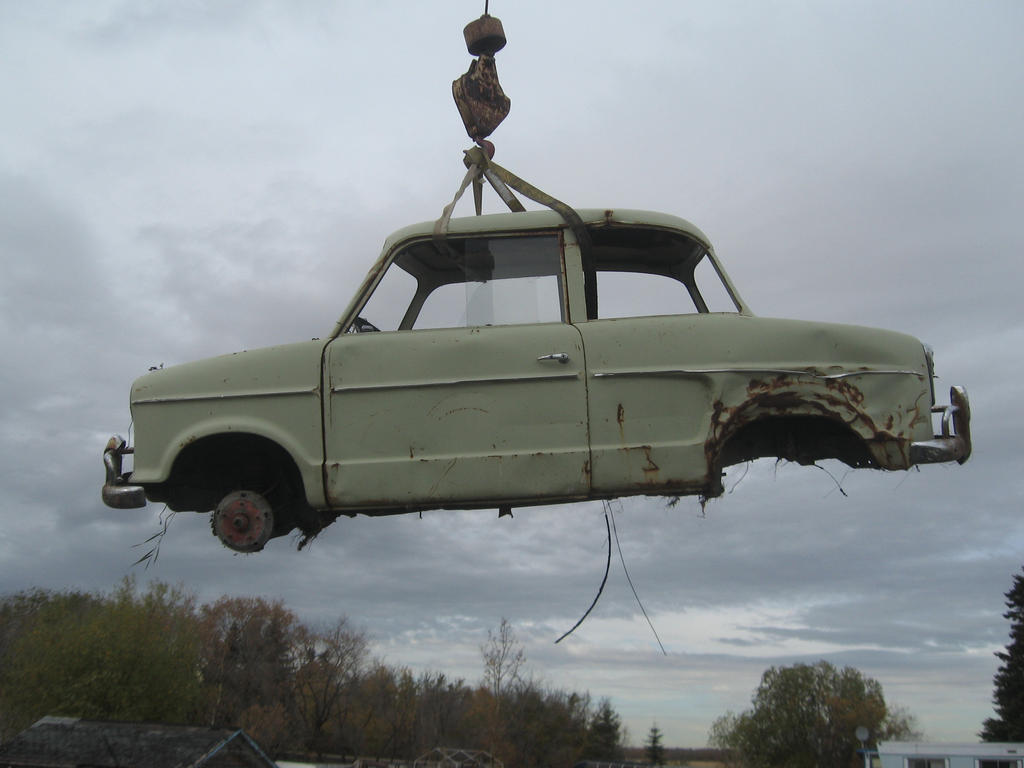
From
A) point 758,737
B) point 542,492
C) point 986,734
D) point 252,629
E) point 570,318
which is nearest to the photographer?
point 542,492

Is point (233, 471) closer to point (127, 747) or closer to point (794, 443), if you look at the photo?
point (794, 443)

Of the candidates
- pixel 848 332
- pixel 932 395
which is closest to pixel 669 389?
pixel 848 332

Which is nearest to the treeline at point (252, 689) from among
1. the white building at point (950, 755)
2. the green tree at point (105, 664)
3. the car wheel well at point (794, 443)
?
the green tree at point (105, 664)

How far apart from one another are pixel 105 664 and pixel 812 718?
40782mm

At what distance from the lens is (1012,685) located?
40094mm

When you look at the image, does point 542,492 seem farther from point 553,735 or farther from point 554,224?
point 553,735

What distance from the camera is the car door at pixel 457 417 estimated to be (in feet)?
13.6

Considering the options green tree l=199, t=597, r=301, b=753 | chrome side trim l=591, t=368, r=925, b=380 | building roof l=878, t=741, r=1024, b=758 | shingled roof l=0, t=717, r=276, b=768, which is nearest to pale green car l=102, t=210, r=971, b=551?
chrome side trim l=591, t=368, r=925, b=380

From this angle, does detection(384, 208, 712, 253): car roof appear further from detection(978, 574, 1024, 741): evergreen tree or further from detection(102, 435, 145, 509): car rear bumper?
detection(978, 574, 1024, 741): evergreen tree

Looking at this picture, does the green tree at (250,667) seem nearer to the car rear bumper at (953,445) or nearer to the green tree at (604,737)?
the green tree at (604,737)

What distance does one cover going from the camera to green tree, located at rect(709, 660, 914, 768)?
5341 centimetres

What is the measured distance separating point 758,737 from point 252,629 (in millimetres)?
31396

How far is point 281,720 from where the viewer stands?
155ft

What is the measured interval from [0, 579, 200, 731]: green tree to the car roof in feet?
111
